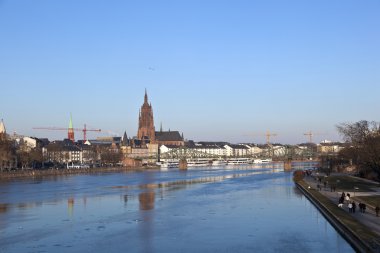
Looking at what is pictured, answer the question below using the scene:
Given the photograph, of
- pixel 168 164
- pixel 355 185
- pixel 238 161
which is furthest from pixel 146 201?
pixel 238 161

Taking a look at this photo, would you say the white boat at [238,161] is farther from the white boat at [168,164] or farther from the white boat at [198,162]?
the white boat at [168,164]

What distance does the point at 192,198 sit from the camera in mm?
50531

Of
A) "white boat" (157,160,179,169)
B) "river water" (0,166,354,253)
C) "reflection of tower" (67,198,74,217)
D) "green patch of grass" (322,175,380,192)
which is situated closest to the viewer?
"river water" (0,166,354,253)

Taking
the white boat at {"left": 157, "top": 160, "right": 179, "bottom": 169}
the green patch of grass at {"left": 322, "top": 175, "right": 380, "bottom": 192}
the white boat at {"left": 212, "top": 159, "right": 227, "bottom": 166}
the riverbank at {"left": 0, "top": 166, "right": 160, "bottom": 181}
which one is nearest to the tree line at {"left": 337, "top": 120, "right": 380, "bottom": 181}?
the green patch of grass at {"left": 322, "top": 175, "right": 380, "bottom": 192}

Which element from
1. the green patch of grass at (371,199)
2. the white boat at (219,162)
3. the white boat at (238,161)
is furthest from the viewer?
the white boat at (238,161)

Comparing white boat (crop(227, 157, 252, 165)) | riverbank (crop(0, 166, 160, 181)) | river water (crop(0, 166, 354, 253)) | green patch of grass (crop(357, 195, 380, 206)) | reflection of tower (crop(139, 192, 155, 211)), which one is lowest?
river water (crop(0, 166, 354, 253))

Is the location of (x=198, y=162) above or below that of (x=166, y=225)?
above

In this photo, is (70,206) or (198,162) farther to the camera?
(198,162)

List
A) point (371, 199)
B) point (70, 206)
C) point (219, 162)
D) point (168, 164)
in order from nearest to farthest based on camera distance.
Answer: point (371, 199) → point (70, 206) → point (168, 164) → point (219, 162)

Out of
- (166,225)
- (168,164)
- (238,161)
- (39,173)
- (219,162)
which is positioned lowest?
(166,225)

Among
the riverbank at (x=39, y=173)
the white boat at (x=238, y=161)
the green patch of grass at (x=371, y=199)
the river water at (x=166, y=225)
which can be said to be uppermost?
the white boat at (x=238, y=161)

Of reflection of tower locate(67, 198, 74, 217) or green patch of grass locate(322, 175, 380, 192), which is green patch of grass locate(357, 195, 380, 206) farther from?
reflection of tower locate(67, 198, 74, 217)

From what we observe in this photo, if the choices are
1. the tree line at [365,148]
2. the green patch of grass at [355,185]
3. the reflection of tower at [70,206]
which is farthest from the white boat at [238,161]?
the reflection of tower at [70,206]

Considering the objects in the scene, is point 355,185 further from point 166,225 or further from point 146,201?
point 166,225
